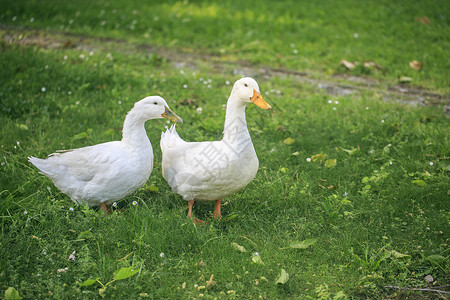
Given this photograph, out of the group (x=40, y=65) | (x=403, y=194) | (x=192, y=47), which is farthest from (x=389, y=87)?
(x=40, y=65)

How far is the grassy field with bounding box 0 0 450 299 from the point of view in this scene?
3199 millimetres

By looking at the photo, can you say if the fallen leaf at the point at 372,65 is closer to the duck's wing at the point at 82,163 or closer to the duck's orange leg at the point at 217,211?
the duck's orange leg at the point at 217,211

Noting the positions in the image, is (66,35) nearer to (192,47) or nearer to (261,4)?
(192,47)

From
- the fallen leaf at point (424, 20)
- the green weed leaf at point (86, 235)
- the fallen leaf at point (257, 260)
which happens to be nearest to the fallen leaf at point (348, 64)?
the fallen leaf at point (424, 20)

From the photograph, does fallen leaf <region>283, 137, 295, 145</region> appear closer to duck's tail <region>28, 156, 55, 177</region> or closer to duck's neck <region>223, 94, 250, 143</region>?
duck's neck <region>223, 94, 250, 143</region>

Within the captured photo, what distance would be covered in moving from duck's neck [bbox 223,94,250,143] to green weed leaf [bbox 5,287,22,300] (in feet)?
6.67

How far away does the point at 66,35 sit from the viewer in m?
8.38

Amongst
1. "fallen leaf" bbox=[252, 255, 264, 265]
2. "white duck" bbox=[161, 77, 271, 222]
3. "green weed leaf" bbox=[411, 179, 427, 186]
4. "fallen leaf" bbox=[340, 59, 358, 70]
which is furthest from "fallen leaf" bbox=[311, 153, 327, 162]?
"fallen leaf" bbox=[340, 59, 358, 70]

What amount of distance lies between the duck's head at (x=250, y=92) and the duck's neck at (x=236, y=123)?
87mm

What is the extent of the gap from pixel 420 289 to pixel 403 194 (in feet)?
4.18

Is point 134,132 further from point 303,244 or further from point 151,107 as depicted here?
point 303,244

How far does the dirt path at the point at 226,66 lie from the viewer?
6.35 metres

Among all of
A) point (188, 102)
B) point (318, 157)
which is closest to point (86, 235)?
point (318, 157)

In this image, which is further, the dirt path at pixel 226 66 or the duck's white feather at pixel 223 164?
the dirt path at pixel 226 66
